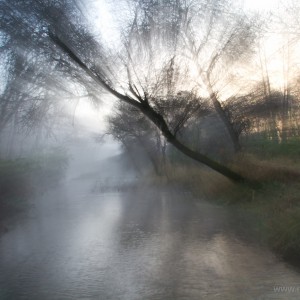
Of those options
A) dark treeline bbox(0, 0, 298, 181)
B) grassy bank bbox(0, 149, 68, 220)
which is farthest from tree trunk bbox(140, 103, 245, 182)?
grassy bank bbox(0, 149, 68, 220)

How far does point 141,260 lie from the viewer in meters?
11.1

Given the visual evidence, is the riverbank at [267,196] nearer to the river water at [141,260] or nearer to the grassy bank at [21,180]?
the river water at [141,260]

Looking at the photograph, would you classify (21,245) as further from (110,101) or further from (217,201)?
(217,201)

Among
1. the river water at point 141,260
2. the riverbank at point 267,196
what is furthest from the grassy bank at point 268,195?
the river water at point 141,260

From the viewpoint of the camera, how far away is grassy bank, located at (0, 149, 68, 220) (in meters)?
22.3

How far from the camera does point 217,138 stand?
106 ft

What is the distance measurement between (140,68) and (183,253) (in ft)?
25.8

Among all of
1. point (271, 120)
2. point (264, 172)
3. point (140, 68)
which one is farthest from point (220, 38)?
point (271, 120)

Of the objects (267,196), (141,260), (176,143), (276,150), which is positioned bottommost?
(141,260)

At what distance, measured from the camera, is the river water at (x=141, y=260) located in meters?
8.55

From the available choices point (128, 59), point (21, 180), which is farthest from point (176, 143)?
point (21, 180)

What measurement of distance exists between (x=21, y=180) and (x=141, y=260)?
57.2 feet

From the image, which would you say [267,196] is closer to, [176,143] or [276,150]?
[176,143]

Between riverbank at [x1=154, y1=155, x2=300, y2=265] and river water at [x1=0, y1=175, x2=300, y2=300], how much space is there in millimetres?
475
